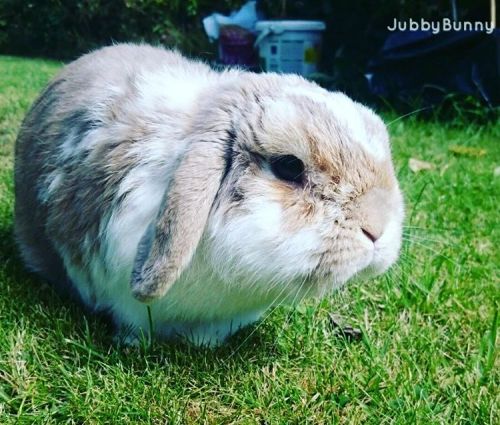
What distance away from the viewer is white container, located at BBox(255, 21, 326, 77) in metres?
6.67

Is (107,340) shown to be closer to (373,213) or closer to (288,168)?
(288,168)

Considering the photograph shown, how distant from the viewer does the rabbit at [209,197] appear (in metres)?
1.55

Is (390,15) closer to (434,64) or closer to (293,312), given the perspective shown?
(434,64)

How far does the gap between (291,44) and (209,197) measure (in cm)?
553

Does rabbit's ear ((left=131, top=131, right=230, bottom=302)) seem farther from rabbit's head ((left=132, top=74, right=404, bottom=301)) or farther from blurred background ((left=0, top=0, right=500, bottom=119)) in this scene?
blurred background ((left=0, top=0, right=500, bottom=119))

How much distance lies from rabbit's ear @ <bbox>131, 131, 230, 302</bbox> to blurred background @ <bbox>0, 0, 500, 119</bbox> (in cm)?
351

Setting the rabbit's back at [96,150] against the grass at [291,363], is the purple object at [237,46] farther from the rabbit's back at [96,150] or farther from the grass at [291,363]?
the grass at [291,363]

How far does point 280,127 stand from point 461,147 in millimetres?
3119

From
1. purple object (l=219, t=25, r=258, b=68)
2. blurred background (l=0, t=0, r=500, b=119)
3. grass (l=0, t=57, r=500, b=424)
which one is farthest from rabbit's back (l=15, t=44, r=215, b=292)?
purple object (l=219, t=25, r=258, b=68)

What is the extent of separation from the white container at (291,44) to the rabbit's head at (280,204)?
5.18 metres

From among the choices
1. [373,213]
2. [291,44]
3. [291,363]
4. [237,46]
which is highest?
[373,213]

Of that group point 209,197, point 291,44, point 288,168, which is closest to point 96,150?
point 209,197

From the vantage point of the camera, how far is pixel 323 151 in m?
1.59

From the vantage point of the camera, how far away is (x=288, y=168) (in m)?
1.62
